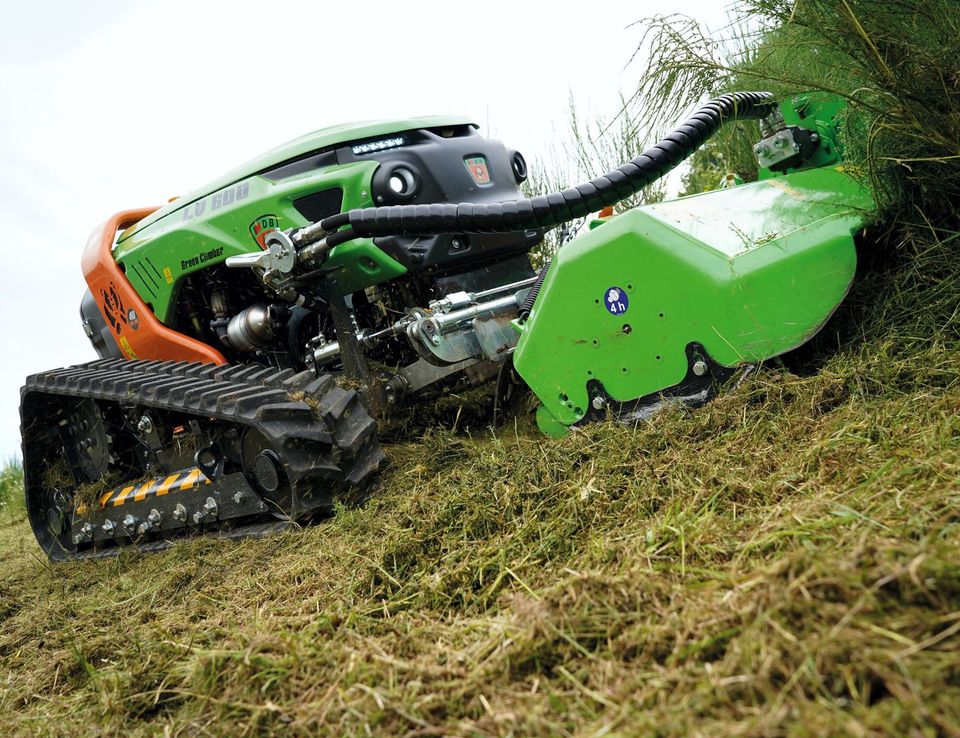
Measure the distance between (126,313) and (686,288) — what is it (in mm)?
2900

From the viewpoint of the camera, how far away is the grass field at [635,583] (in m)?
1.31

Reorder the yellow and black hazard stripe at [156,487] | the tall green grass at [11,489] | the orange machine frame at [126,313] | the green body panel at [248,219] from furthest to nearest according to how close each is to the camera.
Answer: the tall green grass at [11,489] → the orange machine frame at [126,313] → the green body panel at [248,219] → the yellow and black hazard stripe at [156,487]

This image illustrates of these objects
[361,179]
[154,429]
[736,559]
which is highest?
[361,179]

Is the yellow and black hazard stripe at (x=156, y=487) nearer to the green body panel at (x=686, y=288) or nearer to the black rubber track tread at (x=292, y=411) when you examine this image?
the black rubber track tread at (x=292, y=411)

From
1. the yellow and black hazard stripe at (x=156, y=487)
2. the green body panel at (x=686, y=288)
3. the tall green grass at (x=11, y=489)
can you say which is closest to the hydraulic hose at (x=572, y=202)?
the green body panel at (x=686, y=288)

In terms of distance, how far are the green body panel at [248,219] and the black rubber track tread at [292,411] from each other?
0.50 metres

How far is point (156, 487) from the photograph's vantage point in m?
3.48

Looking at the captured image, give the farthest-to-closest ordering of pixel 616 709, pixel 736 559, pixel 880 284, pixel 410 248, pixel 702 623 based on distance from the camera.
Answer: pixel 410 248
pixel 880 284
pixel 736 559
pixel 702 623
pixel 616 709

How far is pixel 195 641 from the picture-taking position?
2.18 meters

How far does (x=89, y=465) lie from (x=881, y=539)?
3.59 meters

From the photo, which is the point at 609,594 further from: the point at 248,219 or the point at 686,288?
the point at 248,219

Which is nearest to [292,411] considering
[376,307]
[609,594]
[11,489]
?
[376,307]

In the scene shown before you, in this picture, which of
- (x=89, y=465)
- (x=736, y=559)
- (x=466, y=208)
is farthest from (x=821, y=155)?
(x=89, y=465)

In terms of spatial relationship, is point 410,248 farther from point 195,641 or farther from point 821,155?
point 195,641
